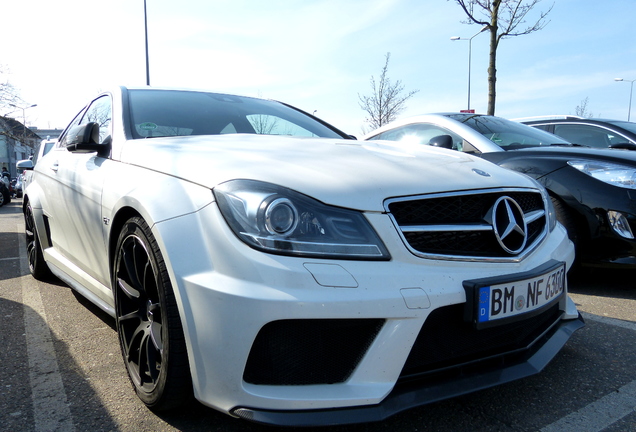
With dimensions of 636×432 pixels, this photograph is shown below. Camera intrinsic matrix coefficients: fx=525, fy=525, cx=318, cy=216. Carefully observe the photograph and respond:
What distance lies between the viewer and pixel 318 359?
1595 mm

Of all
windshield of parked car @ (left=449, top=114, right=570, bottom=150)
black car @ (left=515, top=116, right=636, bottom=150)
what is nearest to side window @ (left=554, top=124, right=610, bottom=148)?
black car @ (left=515, top=116, right=636, bottom=150)

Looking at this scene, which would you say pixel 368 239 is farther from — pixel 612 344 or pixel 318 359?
pixel 612 344

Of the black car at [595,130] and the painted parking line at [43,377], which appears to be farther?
the black car at [595,130]

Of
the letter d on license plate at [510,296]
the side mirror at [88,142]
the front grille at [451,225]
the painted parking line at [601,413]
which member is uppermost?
the side mirror at [88,142]

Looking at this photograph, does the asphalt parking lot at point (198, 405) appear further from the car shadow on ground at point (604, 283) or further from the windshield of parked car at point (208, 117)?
the windshield of parked car at point (208, 117)

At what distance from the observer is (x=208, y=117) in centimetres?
295

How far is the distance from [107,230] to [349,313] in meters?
1.32

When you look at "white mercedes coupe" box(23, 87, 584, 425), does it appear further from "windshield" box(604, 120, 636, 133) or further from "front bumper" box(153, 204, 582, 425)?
"windshield" box(604, 120, 636, 133)

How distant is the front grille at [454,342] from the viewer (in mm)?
1659

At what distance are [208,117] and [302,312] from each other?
1.76 metres

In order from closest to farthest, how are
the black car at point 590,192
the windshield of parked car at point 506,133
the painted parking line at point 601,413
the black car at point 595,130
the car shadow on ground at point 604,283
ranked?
the painted parking line at point 601,413 → the black car at point 590,192 → the car shadow on ground at point 604,283 → the windshield of parked car at point 506,133 → the black car at point 595,130

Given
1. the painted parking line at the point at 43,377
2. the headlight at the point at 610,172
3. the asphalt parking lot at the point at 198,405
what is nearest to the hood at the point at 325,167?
the asphalt parking lot at the point at 198,405

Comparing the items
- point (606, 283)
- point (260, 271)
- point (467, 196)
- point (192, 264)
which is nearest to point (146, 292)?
point (192, 264)

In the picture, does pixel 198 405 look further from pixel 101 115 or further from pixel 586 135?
pixel 586 135
